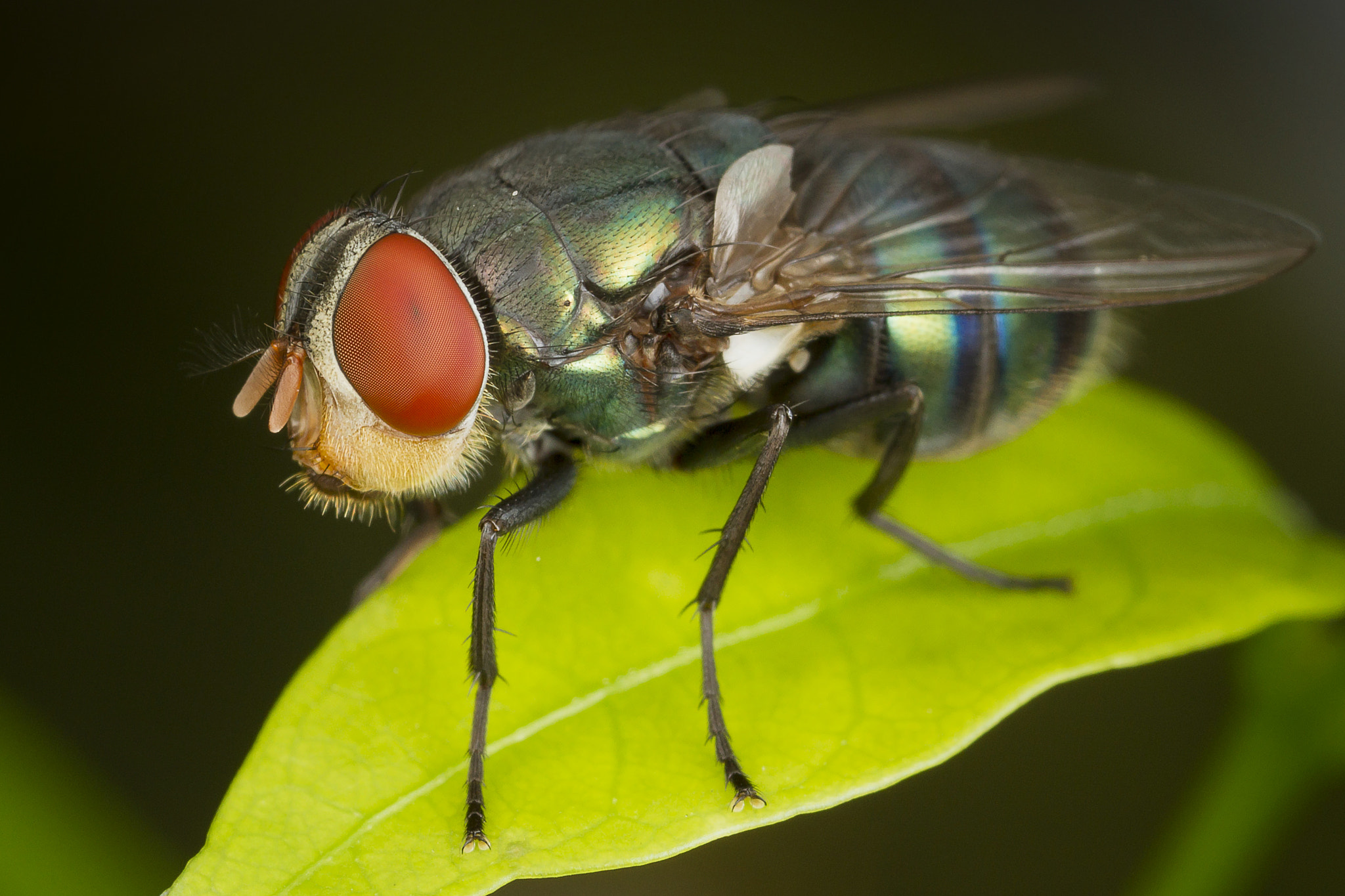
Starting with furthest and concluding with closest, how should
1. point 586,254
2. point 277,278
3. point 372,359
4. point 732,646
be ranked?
point 277,278 → point 586,254 → point 732,646 → point 372,359

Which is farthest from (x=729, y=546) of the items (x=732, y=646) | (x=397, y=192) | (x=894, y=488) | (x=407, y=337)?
(x=397, y=192)

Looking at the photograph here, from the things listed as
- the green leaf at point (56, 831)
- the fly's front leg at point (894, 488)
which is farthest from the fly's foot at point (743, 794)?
the green leaf at point (56, 831)

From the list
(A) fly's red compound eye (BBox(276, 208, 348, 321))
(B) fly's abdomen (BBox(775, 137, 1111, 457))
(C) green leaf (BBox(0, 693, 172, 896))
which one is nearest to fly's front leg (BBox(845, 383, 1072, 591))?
(B) fly's abdomen (BBox(775, 137, 1111, 457))

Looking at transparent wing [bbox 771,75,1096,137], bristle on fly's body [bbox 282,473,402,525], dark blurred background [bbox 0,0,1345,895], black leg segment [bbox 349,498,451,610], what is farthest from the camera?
dark blurred background [bbox 0,0,1345,895]

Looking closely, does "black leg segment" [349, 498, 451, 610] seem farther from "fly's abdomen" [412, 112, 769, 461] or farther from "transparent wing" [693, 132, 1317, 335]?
"transparent wing" [693, 132, 1317, 335]

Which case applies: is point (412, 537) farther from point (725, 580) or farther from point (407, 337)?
point (725, 580)

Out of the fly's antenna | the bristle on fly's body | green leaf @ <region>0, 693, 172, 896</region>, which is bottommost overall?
green leaf @ <region>0, 693, 172, 896</region>
